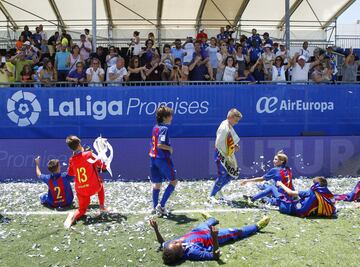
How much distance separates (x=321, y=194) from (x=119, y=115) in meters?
5.70

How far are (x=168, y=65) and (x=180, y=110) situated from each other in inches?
89.5

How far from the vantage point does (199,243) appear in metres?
5.84

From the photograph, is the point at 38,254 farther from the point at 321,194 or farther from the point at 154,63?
the point at 154,63

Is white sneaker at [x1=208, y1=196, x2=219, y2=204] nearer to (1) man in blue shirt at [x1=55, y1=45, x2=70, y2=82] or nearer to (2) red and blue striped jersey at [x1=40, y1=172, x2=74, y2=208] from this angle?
(2) red and blue striped jersey at [x1=40, y1=172, x2=74, y2=208]

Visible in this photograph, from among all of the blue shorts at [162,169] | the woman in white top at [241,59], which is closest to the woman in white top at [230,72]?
the woman in white top at [241,59]

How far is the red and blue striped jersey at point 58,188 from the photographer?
8211 mm

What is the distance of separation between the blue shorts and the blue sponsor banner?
405cm

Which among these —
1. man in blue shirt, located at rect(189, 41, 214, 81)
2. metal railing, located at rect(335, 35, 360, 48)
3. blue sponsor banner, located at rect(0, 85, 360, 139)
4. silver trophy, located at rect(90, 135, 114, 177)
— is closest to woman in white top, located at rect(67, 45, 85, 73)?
blue sponsor banner, located at rect(0, 85, 360, 139)

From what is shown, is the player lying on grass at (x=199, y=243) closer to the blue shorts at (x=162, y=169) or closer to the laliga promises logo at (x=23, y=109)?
the blue shorts at (x=162, y=169)

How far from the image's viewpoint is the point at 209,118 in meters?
11.5

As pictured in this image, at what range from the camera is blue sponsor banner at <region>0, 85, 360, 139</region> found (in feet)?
37.2

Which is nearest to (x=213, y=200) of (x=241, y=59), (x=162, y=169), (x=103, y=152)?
(x=162, y=169)

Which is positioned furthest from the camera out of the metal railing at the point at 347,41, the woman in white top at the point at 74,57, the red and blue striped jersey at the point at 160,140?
the metal railing at the point at 347,41

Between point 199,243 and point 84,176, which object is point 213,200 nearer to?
point 84,176
